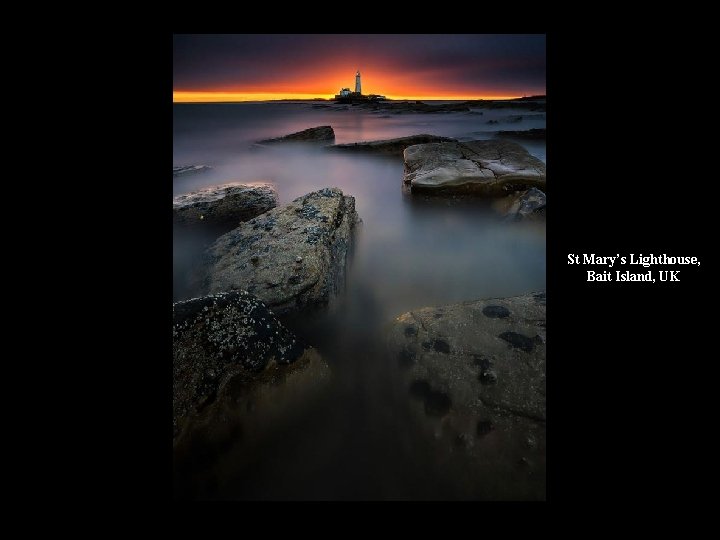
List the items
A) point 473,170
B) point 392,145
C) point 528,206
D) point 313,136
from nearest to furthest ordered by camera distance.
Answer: point 528,206, point 473,170, point 392,145, point 313,136

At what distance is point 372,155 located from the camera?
9.34 meters

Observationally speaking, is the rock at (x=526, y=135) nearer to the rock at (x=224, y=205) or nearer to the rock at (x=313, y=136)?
the rock at (x=313, y=136)

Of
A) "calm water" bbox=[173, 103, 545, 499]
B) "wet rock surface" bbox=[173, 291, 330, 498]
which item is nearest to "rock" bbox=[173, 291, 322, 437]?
"wet rock surface" bbox=[173, 291, 330, 498]

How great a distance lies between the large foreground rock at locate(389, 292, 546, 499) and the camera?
5.74 ft

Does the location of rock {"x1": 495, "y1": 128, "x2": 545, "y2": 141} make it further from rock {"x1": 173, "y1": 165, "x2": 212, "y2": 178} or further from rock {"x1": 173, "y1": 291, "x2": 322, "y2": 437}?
rock {"x1": 173, "y1": 291, "x2": 322, "y2": 437}

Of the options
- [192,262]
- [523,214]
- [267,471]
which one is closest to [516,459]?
[267,471]

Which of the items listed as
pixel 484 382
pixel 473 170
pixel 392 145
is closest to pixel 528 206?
pixel 473 170

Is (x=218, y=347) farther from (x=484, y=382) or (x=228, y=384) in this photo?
(x=484, y=382)

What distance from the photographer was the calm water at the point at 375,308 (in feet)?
6.03

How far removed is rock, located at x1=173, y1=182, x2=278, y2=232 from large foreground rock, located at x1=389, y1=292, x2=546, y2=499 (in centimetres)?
292

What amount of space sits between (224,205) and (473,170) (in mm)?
4150

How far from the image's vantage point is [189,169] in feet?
25.8

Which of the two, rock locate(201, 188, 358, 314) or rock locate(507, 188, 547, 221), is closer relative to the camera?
rock locate(201, 188, 358, 314)
